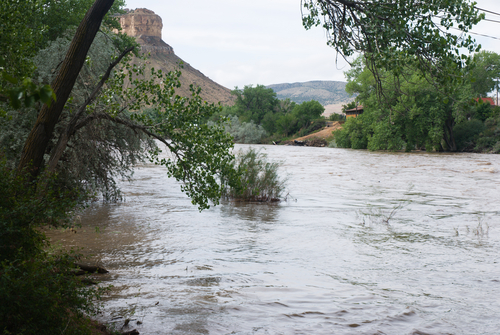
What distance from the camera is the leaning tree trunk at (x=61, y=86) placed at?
5.21 meters

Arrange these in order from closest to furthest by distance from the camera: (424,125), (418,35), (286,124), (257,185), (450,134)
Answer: (418,35), (257,185), (424,125), (450,134), (286,124)

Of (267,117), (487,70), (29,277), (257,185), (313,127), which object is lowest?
(257,185)

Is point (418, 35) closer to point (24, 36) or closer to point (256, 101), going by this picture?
point (24, 36)

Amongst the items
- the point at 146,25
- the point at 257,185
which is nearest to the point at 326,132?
the point at 257,185

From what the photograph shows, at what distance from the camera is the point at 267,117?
3610 inches

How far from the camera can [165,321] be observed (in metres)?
4.43

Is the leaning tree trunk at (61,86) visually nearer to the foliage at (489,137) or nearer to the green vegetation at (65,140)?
the green vegetation at (65,140)

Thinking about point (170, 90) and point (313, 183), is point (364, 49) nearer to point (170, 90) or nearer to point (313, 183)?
point (170, 90)

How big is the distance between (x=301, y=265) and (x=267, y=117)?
8588cm

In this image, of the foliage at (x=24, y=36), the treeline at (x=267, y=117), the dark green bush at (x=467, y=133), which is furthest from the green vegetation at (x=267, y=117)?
the foliage at (x=24, y=36)

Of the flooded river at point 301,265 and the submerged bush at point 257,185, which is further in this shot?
the submerged bush at point 257,185

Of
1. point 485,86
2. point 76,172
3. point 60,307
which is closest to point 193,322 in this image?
point 60,307

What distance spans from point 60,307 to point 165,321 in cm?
178

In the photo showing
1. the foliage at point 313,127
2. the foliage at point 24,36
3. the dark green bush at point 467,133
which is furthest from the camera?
the foliage at point 313,127
